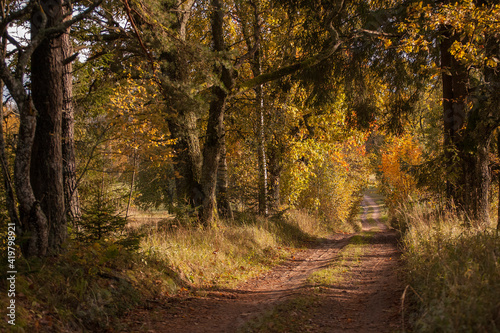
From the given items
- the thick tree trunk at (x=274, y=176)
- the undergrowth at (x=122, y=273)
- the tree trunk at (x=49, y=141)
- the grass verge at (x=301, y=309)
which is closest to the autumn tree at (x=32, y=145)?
the tree trunk at (x=49, y=141)

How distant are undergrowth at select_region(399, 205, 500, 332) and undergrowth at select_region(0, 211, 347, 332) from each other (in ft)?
12.2

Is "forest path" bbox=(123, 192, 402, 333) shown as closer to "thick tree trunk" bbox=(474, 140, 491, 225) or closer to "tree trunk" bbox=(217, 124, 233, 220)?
"thick tree trunk" bbox=(474, 140, 491, 225)

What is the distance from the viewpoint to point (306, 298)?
5.63 metres

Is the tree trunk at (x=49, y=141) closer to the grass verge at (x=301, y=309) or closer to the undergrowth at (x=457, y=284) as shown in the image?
the grass verge at (x=301, y=309)

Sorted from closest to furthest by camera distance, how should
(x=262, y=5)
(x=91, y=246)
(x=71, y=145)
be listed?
(x=91, y=246) → (x=71, y=145) → (x=262, y=5)

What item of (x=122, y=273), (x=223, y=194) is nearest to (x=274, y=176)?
(x=223, y=194)

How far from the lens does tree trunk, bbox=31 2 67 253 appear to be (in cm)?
493

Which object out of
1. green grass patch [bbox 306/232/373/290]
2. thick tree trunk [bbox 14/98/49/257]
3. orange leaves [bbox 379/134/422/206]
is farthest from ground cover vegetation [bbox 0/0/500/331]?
orange leaves [bbox 379/134/422/206]

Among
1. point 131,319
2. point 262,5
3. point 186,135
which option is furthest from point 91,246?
point 262,5

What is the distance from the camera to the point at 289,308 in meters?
5.13

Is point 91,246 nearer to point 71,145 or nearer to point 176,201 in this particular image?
point 71,145

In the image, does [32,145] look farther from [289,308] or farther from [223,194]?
[223,194]

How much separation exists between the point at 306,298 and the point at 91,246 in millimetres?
3687

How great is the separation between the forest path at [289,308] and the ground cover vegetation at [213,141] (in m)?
0.46
